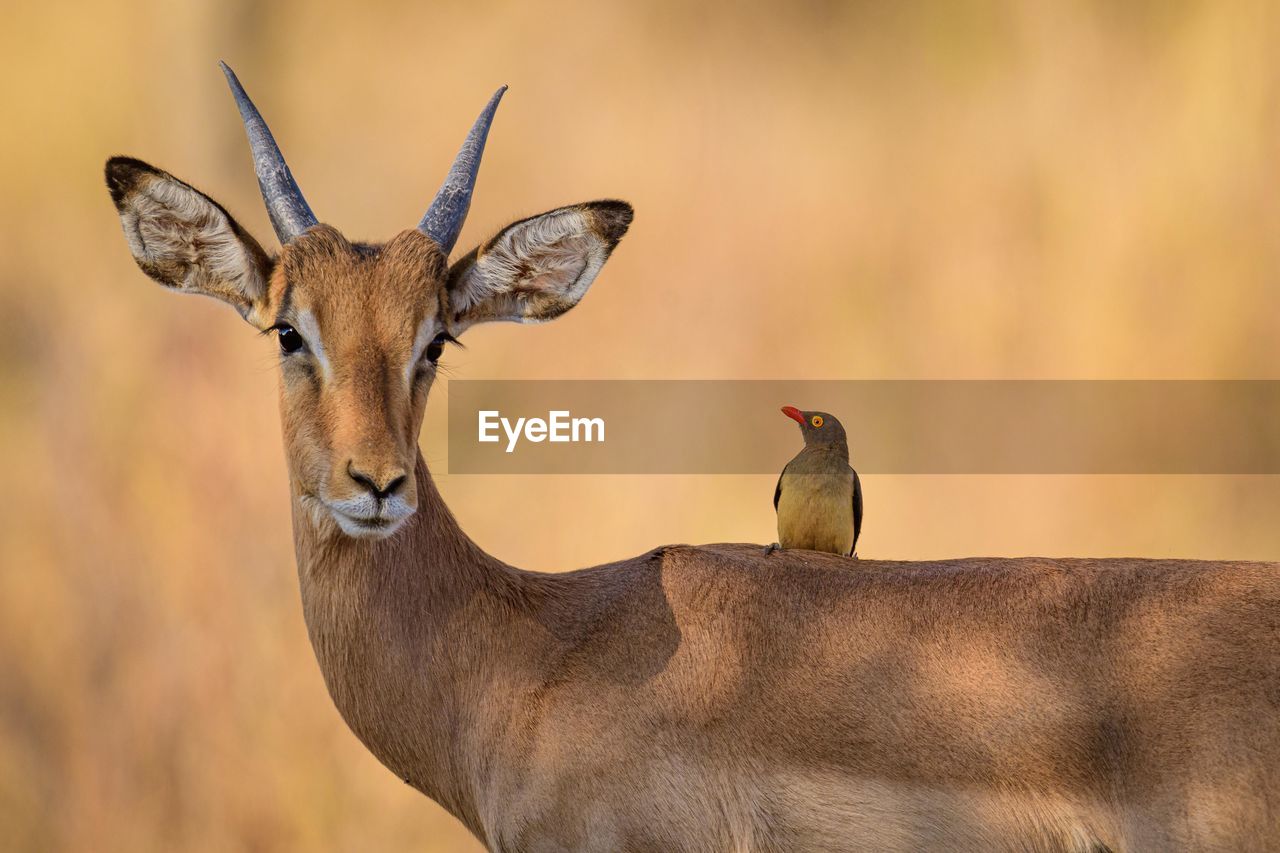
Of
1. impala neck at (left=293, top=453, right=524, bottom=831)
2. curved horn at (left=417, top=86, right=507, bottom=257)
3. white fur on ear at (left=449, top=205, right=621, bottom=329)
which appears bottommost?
impala neck at (left=293, top=453, right=524, bottom=831)

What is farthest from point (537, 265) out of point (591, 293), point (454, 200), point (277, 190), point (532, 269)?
point (591, 293)

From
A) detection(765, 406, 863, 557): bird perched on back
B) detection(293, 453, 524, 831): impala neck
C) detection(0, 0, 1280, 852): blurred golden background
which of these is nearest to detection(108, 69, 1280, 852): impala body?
detection(293, 453, 524, 831): impala neck

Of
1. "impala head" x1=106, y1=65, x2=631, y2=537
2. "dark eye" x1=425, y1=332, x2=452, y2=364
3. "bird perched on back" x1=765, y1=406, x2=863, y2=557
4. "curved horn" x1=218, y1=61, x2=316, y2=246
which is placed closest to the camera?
"impala head" x1=106, y1=65, x2=631, y2=537

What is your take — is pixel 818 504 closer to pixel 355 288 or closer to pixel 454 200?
pixel 454 200

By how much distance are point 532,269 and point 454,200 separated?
1.42 ft

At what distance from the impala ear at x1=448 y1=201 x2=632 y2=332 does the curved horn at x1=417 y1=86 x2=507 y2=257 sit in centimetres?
18

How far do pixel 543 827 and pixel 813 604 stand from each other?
1.32m

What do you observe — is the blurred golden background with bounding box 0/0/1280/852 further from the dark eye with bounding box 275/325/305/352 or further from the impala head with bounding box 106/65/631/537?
the dark eye with bounding box 275/325/305/352

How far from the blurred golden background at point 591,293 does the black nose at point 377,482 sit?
5742 millimetres

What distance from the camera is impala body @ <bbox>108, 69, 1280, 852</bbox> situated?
16.9 ft

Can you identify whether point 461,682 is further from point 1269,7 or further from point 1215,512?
point 1269,7

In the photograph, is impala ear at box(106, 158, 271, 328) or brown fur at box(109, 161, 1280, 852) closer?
brown fur at box(109, 161, 1280, 852)

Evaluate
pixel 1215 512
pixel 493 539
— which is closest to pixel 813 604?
pixel 493 539

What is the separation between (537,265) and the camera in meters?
6.36
